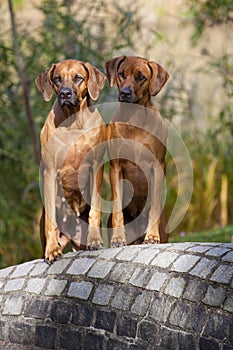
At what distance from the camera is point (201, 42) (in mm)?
14305

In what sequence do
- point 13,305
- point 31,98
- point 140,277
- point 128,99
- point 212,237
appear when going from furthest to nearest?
point 31,98 → point 212,237 → point 13,305 → point 128,99 → point 140,277

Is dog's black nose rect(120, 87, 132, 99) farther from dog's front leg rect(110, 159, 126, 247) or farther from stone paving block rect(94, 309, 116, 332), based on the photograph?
stone paving block rect(94, 309, 116, 332)

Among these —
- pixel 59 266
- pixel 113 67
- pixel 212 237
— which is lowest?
pixel 212 237

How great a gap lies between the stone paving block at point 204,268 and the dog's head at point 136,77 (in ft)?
3.55

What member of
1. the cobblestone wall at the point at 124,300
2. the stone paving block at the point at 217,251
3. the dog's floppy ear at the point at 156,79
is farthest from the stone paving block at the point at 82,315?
the dog's floppy ear at the point at 156,79

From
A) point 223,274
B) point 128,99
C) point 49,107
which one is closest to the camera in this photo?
point 223,274

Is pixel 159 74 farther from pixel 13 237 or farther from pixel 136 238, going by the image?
pixel 13 237

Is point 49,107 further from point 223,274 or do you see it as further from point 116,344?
point 223,274

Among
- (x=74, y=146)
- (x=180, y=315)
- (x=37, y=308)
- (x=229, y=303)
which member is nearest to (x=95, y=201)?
(x=74, y=146)

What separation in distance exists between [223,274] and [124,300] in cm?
75

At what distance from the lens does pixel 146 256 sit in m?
4.70

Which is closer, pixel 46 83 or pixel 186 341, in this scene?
pixel 186 341

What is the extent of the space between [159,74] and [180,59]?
7466mm

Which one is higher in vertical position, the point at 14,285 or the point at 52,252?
the point at 52,252
